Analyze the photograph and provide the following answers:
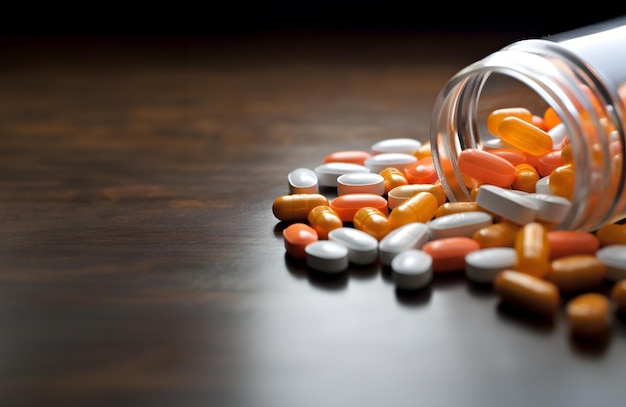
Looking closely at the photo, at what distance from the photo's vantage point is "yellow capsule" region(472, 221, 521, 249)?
142cm

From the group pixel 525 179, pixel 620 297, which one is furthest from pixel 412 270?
pixel 525 179

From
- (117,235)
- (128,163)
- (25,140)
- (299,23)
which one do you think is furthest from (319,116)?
(299,23)

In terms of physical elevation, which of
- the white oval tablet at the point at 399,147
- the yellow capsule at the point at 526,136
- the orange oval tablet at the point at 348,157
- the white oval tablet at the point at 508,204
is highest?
the yellow capsule at the point at 526,136

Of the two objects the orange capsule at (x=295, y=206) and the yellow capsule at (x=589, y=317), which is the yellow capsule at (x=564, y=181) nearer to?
the yellow capsule at (x=589, y=317)

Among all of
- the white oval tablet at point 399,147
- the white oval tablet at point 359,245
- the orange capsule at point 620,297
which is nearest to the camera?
the orange capsule at point 620,297

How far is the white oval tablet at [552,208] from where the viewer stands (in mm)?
1405

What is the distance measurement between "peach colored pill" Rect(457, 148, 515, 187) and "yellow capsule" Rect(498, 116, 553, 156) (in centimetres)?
8

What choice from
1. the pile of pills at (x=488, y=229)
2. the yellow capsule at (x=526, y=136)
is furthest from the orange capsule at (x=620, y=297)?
the yellow capsule at (x=526, y=136)

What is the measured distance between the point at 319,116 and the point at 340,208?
0.94 metres

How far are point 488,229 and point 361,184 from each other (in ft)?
1.27

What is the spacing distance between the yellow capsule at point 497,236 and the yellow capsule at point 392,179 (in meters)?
0.36

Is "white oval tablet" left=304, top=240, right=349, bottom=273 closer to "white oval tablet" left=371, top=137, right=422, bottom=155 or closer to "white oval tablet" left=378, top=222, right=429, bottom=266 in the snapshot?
"white oval tablet" left=378, top=222, right=429, bottom=266

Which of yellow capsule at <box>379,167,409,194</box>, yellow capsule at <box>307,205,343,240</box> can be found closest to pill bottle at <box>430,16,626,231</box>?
yellow capsule at <box>379,167,409,194</box>

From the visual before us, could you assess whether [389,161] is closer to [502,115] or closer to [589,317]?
[502,115]
